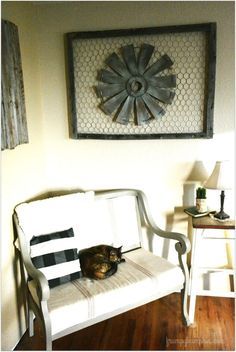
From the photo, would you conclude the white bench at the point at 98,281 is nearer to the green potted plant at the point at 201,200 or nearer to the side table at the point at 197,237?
the side table at the point at 197,237

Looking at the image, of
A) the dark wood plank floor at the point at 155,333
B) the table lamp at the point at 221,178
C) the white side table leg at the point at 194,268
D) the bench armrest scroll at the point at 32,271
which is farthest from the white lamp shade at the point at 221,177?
the bench armrest scroll at the point at 32,271

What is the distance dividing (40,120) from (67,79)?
360 millimetres

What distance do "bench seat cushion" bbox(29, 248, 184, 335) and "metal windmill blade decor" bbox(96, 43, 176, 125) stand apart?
3.30ft

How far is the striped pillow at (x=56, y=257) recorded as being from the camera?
1793mm

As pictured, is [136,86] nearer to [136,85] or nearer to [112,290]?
[136,85]

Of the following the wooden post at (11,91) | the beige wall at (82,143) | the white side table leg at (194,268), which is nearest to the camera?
the wooden post at (11,91)

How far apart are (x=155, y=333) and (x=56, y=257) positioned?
810 mm

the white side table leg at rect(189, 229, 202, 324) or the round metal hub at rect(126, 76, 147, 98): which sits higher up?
the round metal hub at rect(126, 76, 147, 98)

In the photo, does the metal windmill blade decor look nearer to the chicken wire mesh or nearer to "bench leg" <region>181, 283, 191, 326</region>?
the chicken wire mesh

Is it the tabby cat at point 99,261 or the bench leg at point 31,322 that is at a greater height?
the tabby cat at point 99,261

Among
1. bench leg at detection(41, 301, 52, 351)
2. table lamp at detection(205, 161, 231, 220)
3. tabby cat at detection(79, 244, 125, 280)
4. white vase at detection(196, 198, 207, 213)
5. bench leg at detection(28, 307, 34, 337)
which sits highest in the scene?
table lamp at detection(205, 161, 231, 220)

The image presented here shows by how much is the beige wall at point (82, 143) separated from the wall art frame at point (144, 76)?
0.07 m

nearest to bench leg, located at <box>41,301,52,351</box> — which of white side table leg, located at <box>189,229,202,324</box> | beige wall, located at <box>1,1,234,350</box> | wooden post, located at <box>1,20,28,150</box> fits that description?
beige wall, located at <box>1,1,234,350</box>

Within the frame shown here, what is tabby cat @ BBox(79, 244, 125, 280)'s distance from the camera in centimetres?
188
